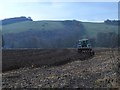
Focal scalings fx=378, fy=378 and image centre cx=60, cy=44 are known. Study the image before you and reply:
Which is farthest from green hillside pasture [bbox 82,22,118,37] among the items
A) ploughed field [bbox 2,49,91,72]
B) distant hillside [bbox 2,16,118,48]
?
ploughed field [bbox 2,49,91,72]

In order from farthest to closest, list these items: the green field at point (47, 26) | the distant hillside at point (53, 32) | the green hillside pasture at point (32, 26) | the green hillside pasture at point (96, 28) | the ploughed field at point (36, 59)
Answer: the green hillside pasture at point (32, 26)
the green field at point (47, 26)
the green hillside pasture at point (96, 28)
the distant hillside at point (53, 32)
the ploughed field at point (36, 59)

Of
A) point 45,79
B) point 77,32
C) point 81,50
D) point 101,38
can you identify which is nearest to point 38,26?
point 77,32

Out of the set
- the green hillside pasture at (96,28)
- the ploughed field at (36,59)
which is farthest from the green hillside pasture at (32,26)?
the ploughed field at (36,59)

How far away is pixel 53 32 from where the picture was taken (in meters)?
156

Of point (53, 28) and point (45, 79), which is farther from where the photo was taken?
point (53, 28)

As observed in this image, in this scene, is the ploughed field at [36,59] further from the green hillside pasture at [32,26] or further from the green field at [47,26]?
the green hillside pasture at [32,26]

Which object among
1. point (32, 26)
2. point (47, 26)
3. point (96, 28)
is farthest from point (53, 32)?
point (96, 28)

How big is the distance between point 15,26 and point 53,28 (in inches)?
743

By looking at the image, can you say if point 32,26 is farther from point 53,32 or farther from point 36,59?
point 36,59

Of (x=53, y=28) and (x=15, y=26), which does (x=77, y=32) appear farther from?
(x=15, y=26)

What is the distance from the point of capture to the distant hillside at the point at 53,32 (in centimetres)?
13284

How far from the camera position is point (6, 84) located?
2106cm

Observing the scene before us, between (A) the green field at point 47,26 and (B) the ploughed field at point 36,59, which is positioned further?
(A) the green field at point 47,26

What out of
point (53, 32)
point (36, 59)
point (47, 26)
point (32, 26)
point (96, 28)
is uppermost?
point (32, 26)
